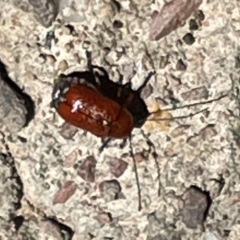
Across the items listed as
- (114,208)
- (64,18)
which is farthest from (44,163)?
(64,18)

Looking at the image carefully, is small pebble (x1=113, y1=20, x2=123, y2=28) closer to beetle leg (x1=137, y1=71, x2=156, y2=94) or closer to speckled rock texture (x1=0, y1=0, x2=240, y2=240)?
speckled rock texture (x1=0, y1=0, x2=240, y2=240)

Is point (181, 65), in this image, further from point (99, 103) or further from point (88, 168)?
point (88, 168)

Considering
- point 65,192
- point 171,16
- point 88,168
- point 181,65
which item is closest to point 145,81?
point 181,65

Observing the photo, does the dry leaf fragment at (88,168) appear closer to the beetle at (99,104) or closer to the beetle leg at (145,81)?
the beetle at (99,104)

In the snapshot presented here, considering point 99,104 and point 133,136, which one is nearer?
point 99,104

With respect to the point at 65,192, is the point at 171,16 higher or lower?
higher
